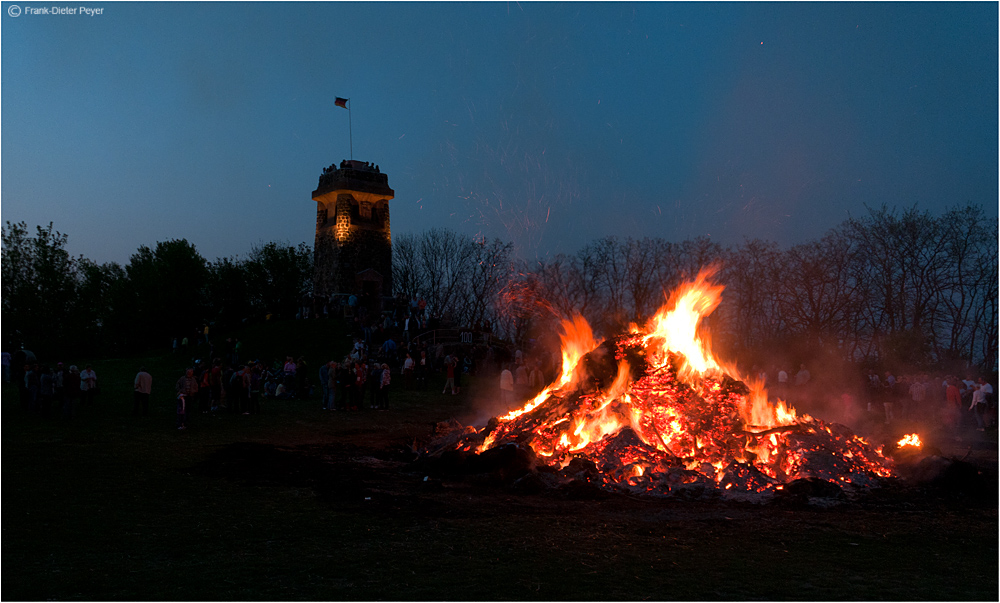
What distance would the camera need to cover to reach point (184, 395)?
17750 mm

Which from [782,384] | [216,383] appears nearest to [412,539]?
[216,383]

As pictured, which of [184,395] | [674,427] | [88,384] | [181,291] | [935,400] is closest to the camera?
[674,427]

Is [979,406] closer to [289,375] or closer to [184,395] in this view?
[184,395]

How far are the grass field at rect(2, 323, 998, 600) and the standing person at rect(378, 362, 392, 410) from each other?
26.8 ft

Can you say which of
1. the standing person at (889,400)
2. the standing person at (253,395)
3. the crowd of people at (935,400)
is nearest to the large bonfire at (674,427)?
the crowd of people at (935,400)

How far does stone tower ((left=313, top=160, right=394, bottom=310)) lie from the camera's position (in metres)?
52.2

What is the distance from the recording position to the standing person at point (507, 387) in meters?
24.0

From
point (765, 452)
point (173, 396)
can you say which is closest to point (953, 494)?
point (765, 452)

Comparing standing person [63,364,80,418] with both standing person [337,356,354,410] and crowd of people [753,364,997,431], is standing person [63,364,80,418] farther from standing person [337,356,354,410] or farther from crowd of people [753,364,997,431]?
crowd of people [753,364,997,431]

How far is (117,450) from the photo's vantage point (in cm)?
1444

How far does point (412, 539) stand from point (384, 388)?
14.7 metres

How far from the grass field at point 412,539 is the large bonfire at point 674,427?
116cm

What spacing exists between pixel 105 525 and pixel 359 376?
13.8m

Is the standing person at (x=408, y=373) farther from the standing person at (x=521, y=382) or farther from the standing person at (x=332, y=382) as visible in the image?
the standing person at (x=332, y=382)
